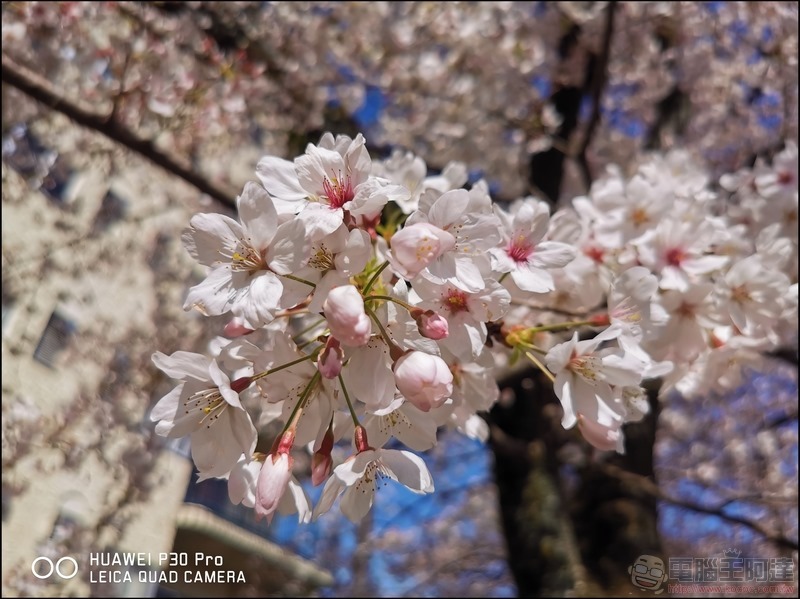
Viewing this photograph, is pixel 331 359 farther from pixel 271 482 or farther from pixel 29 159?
pixel 29 159

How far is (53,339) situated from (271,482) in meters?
7.92

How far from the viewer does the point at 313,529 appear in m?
8.92

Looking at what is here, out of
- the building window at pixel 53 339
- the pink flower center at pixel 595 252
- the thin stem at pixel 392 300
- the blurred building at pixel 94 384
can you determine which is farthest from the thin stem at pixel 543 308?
the building window at pixel 53 339

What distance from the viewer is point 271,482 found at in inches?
36.2

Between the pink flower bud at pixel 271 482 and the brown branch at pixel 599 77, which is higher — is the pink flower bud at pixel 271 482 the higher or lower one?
the lower one

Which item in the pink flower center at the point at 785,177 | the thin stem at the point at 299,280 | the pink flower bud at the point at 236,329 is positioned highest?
the pink flower center at the point at 785,177

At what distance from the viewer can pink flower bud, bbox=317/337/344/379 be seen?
2.88 feet

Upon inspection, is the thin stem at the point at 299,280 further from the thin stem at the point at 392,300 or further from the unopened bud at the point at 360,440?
the unopened bud at the point at 360,440

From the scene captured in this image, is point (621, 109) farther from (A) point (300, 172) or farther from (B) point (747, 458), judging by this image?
(A) point (300, 172)

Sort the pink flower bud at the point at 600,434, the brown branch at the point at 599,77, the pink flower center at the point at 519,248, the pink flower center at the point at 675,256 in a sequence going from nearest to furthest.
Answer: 1. the pink flower bud at the point at 600,434
2. the pink flower center at the point at 519,248
3. the pink flower center at the point at 675,256
4. the brown branch at the point at 599,77

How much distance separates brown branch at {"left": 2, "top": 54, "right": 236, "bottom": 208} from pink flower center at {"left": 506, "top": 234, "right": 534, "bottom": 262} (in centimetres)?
177

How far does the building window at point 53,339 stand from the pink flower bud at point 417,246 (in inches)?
293

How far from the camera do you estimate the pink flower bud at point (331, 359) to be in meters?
0.88

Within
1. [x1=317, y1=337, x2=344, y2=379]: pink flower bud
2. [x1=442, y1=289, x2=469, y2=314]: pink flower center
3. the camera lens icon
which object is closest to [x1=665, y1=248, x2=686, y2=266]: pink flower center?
[x1=442, y1=289, x2=469, y2=314]: pink flower center
